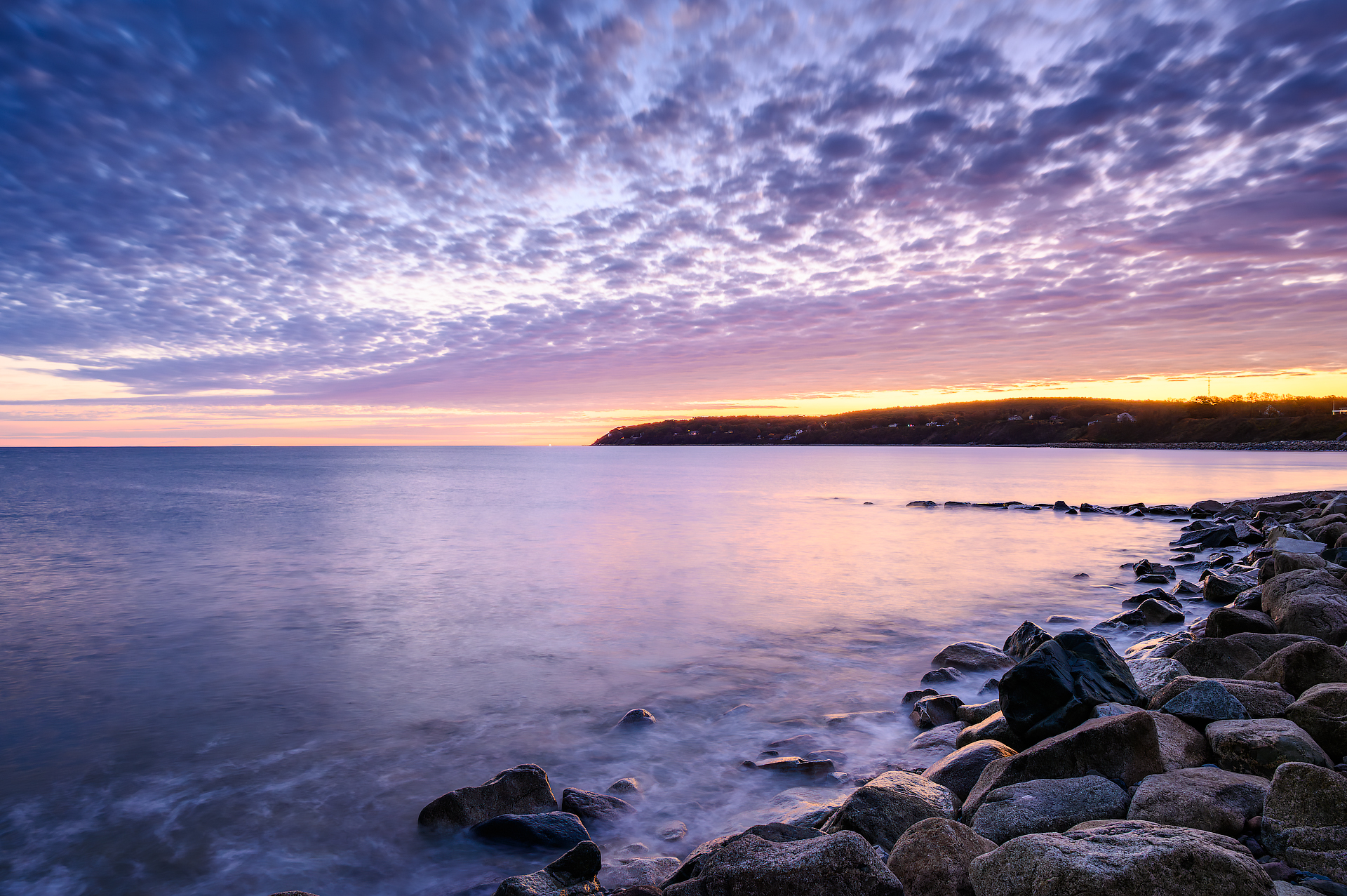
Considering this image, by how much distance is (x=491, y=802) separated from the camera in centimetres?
512

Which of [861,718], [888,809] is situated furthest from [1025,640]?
[888,809]

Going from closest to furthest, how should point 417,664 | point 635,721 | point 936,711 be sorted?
point 936,711 → point 635,721 → point 417,664

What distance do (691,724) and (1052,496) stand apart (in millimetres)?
35288

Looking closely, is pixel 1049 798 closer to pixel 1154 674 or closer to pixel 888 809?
A: pixel 888 809

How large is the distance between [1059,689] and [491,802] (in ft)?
14.5

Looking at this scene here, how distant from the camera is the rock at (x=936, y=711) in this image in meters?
6.62

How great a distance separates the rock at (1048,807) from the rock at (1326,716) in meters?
1.53

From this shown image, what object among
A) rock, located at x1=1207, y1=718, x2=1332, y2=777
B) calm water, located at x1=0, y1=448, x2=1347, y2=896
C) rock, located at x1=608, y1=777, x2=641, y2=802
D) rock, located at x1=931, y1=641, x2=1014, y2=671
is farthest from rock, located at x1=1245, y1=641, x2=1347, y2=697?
rock, located at x1=608, y1=777, x2=641, y2=802

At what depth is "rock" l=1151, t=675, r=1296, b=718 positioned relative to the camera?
4.83 m

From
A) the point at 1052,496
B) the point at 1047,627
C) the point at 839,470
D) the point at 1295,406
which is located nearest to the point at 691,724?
the point at 1047,627

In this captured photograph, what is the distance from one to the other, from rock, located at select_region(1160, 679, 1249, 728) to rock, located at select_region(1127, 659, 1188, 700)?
1.37 ft

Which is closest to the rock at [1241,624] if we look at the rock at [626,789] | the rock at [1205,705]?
the rock at [1205,705]

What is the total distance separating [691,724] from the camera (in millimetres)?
7012

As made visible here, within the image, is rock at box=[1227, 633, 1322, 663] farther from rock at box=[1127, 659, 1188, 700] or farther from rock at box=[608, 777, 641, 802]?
rock at box=[608, 777, 641, 802]
